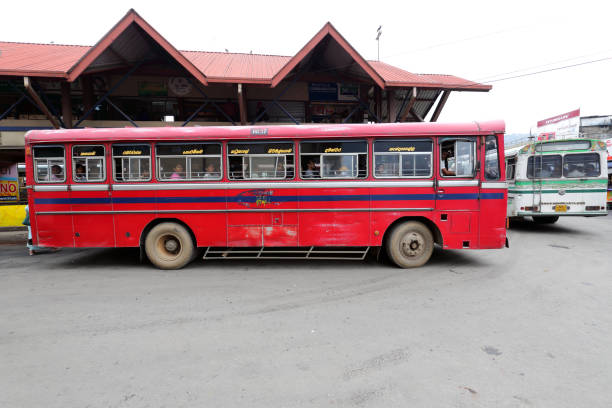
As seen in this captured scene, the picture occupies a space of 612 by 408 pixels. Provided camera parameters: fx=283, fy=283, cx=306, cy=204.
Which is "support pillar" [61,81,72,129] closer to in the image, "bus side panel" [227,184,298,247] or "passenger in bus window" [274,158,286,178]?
"bus side panel" [227,184,298,247]

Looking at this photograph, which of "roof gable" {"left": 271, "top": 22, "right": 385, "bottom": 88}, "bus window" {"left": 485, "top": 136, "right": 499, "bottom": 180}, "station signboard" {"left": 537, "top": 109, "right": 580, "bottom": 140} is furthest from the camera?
"station signboard" {"left": 537, "top": 109, "right": 580, "bottom": 140}

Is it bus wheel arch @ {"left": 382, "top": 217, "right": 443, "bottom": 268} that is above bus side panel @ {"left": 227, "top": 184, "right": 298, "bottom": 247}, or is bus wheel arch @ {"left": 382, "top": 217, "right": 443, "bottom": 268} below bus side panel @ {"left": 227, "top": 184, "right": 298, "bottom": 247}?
below

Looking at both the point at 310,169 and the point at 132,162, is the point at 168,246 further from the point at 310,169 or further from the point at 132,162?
the point at 310,169

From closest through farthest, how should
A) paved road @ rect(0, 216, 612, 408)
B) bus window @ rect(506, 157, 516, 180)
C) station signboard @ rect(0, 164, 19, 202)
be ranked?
paved road @ rect(0, 216, 612, 408), bus window @ rect(506, 157, 516, 180), station signboard @ rect(0, 164, 19, 202)

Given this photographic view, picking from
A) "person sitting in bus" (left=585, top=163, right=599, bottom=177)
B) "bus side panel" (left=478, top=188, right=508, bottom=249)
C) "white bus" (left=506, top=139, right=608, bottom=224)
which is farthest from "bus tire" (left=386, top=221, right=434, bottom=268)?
"person sitting in bus" (left=585, top=163, right=599, bottom=177)

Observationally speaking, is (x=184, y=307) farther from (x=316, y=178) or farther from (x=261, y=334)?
(x=316, y=178)

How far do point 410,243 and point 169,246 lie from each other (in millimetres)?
5467

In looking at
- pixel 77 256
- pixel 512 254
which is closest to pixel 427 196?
pixel 512 254

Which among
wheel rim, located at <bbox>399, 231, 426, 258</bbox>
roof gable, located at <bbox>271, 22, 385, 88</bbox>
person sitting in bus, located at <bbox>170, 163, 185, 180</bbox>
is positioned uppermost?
roof gable, located at <bbox>271, 22, 385, 88</bbox>

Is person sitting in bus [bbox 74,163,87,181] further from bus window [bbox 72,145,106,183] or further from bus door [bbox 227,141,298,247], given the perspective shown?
bus door [bbox 227,141,298,247]

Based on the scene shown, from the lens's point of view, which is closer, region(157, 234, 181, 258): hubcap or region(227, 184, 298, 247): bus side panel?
region(227, 184, 298, 247): bus side panel

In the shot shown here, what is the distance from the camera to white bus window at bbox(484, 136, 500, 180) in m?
6.07

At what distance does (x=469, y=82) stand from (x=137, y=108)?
550 inches

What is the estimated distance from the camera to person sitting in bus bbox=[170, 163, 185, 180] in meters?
6.36
